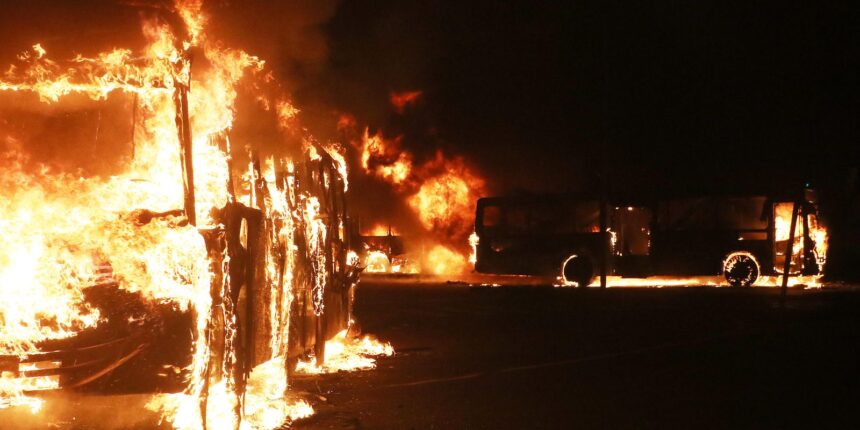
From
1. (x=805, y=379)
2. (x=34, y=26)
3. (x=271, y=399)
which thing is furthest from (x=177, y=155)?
(x=805, y=379)

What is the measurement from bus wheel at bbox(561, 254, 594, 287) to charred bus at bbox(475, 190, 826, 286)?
0.03 meters

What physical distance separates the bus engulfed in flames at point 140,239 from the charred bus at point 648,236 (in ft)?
53.2

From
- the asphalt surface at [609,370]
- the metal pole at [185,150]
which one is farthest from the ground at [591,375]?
the metal pole at [185,150]

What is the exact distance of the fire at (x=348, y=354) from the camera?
835 centimetres

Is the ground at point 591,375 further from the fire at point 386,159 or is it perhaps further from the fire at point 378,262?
the fire at point 386,159

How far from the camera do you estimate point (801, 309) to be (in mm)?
13766

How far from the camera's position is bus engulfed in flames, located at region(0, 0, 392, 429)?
16.5ft

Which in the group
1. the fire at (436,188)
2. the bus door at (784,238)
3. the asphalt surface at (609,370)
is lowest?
the asphalt surface at (609,370)

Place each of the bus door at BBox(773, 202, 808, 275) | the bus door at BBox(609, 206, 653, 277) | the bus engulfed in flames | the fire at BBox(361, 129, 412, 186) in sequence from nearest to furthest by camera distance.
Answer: the bus engulfed in flames, the bus door at BBox(773, 202, 808, 275), the bus door at BBox(609, 206, 653, 277), the fire at BBox(361, 129, 412, 186)

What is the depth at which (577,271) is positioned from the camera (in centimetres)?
2195

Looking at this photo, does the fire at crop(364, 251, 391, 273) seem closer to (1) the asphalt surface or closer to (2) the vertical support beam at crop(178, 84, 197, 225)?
(1) the asphalt surface

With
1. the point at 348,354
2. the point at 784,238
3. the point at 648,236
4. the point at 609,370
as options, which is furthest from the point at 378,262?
the point at 609,370

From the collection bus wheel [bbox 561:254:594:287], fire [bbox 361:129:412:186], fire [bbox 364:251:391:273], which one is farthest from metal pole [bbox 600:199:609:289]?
fire [bbox 361:129:412:186]

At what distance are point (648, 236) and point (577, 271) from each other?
226 centimetres
